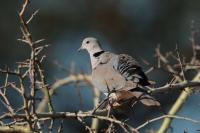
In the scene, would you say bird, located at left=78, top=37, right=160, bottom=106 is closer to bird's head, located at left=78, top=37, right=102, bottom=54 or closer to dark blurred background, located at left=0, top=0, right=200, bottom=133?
bird's head, located at left=78, top=37, right=102, bottom=54

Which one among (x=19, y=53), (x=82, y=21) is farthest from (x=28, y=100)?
(x=82, y=21)

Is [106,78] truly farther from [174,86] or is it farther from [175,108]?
[174,86]

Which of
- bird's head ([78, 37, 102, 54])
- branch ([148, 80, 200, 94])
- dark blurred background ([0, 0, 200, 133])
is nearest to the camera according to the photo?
branch ([148, 80, 200, 94])

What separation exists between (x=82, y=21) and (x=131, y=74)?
6983 mm

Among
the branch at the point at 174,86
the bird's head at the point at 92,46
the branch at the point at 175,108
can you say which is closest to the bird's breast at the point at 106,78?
the branch at the point at 175,108

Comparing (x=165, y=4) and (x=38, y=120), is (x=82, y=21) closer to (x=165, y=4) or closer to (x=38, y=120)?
(x=165, y=4)

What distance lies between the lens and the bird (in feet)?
12.9

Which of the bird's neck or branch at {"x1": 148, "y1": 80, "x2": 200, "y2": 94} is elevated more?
the bird's neck

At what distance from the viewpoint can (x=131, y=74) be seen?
4.29 m

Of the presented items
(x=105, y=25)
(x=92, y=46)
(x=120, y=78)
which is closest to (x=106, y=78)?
(x=120, y=78)

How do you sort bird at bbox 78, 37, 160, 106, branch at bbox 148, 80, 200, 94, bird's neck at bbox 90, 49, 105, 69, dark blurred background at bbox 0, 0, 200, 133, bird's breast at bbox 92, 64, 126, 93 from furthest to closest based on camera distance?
dark blurred background at bbox 0, 0, 200, 133 → bird's neck at bbox 90, 49, 105, 69 → bird's breast at bbox 92, 64, 126, 93 → bird at bbox 78, 37, 160, 106 → branch at bbox 148, 80, 200, 94

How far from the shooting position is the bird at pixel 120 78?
3.93m

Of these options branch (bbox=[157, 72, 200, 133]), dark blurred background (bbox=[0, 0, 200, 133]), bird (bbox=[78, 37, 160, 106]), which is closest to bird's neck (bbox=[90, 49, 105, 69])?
bird (bbox=[78, 37, 160, 106])

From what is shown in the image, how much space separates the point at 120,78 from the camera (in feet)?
14.0
